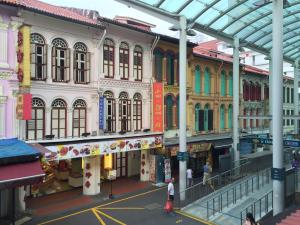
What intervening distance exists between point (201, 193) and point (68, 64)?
11.2 metres

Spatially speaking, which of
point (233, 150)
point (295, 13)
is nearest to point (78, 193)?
point (233, 150)

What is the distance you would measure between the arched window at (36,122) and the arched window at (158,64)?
9.35 metres

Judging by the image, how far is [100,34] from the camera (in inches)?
852

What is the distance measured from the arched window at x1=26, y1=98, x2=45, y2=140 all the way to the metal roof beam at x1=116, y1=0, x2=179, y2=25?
7941 mm

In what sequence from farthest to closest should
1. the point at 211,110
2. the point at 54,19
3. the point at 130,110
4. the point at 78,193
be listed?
1. the point at 211,110
2. the point at 130,110
3. the point at 78,193
4. the point at 54,19

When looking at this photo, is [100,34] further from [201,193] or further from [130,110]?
[201,193]

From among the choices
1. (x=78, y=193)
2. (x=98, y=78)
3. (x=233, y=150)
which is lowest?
(x=78, y=193)

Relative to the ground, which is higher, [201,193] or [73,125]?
[73,125]

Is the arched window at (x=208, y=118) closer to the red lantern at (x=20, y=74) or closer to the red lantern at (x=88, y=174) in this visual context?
the red lantern at (x=88, y=174)

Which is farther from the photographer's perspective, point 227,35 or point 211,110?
point 211,110

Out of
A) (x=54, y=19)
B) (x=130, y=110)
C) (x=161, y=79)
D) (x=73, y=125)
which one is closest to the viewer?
(x=54, y=19)

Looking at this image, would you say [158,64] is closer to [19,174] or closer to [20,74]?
[20,74]

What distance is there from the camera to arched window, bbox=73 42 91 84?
20797mm

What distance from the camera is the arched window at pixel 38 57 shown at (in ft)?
61.5
